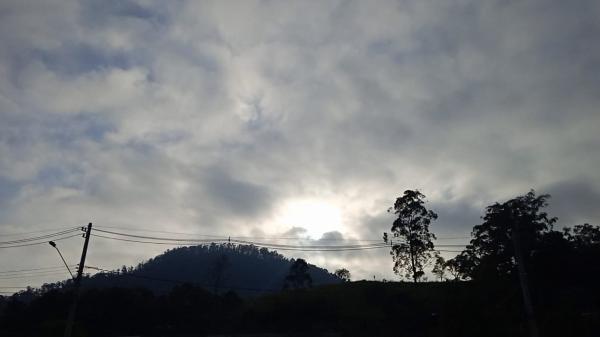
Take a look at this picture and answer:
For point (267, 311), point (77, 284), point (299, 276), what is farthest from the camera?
point (299, 276)

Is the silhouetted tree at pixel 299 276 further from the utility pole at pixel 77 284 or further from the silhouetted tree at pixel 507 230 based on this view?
the utility pole at pixel 77 284

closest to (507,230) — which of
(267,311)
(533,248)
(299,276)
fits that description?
(533,248)

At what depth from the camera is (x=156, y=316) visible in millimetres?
69312

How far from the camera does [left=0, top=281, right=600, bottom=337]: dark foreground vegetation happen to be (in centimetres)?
5544

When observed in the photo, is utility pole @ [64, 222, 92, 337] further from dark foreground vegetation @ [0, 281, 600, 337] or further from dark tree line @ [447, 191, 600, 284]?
dark tree line @ [447, 191, 600, 284]

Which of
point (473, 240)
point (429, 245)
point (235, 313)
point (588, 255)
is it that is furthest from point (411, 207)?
point (235, 313)

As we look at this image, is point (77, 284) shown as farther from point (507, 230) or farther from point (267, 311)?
point (507, 230)

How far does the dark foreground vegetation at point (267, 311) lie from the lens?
182ft

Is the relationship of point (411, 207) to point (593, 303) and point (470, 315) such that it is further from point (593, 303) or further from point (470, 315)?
point (470, 315)

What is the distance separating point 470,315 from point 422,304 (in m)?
34.0

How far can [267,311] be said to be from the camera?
214 feet

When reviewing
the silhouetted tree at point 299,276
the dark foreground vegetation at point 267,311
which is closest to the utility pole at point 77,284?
the dark foreground vegetation at point 267,311

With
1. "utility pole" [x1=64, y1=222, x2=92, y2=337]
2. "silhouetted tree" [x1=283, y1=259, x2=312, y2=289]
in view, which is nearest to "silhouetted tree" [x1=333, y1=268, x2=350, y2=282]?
"silhouetted tree" [x1=283, y1=259, x2=312, y2=289]

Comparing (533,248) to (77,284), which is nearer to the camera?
(77,284)
